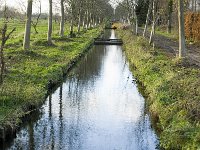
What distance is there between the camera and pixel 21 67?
25281 mm

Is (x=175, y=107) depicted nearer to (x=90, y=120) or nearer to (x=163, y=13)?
(x=90, y=120)

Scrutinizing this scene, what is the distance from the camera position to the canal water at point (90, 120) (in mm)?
14719

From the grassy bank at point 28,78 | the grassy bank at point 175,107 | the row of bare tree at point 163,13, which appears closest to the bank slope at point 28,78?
the grassy bank at point 28,78

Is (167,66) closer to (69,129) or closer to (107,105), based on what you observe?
(107,105)

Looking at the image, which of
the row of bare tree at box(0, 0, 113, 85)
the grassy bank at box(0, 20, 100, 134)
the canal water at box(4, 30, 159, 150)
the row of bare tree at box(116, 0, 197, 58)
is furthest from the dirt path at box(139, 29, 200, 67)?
the row of bare tree at box(0, 0, 113, 85)

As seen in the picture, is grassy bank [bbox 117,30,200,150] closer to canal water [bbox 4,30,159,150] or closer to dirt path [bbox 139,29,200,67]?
canal water [bbox 4,30,159,150]

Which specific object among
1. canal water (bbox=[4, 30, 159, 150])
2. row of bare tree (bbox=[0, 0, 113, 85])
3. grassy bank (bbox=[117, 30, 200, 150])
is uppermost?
row of bare tree (bbox=[0, 0, 113, 85])

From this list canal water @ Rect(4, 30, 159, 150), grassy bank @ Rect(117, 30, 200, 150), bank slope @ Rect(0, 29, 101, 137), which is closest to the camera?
grassy bank @ Rect(117, 30, 200, 150)

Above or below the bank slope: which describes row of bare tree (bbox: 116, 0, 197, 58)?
above

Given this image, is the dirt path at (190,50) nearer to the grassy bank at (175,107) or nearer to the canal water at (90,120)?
the canal water at (90,120)

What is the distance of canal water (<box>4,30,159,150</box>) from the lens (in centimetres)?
1472

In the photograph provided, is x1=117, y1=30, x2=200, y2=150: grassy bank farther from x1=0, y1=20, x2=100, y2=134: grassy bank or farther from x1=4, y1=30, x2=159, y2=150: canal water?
x1=0, y1=20, x2=100, y2=134: grassy bank

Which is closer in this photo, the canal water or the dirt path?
the canal water

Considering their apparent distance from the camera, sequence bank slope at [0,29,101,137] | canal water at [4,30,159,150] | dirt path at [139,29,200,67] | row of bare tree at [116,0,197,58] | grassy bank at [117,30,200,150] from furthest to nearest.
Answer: dirt path at [139,29,200,67]
row of bare tree at [116,0,197,58]
bank slope at [0,29,101,137]
canal water at [4,30,159,150]
grassy bank at [117,30,200,150]
